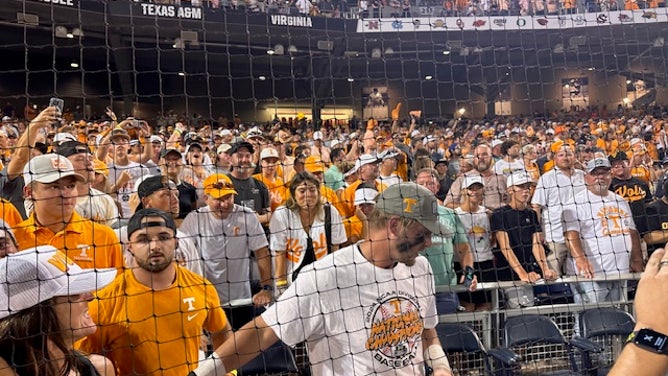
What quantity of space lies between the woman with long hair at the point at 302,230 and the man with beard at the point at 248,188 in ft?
1.99

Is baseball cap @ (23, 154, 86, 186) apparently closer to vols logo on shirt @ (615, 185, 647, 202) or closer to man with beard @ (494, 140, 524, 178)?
man with beard @ (494, 140, 524, 178)

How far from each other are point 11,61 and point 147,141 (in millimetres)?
12416

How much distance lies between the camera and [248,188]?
15.6 feet

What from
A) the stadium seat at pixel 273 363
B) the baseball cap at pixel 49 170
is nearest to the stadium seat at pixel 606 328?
the stadium seat at pixel 273 363

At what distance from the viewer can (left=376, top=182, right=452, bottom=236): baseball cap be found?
7.54 feet

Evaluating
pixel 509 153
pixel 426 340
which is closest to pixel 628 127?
pixel 509 153

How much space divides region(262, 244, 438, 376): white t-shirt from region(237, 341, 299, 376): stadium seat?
2.87 feet

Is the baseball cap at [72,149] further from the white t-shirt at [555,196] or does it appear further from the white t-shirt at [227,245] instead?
the white t-shirt at [555,196]

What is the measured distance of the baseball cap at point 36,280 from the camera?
5.25 ft

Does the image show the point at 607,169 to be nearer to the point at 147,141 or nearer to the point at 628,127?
the point at 147,141

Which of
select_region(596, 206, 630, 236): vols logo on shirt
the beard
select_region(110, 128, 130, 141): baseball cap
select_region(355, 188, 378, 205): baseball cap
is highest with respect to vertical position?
select_region(110, 128, 130, 141): baseball cap

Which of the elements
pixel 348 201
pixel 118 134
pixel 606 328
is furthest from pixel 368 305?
pixel 118 134

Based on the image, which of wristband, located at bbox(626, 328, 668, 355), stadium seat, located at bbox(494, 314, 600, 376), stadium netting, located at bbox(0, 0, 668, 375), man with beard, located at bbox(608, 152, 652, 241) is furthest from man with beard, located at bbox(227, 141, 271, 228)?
stadium netting, located at bbox(0, 0, 668, 375)

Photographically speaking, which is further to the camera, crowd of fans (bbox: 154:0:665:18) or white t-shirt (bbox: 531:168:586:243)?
crowd of fans (bbox: 154:0:665:18)
